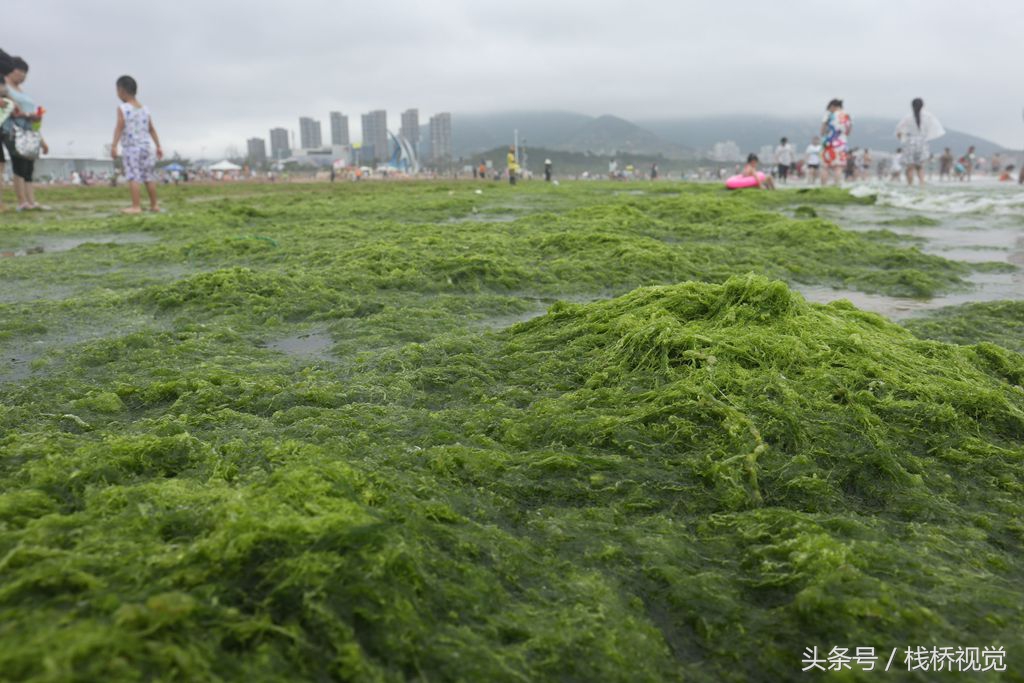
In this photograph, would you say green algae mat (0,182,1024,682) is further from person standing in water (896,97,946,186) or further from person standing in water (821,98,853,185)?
person standing in water (896,97,946,186)

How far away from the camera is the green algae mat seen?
1.31 metres

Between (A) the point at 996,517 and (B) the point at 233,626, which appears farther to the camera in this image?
(A) the point at 996,517

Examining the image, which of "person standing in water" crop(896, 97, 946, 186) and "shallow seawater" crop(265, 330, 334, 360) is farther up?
"person standing in water" crop(896, 97, 946, 186)

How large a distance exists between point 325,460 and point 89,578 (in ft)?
2.54

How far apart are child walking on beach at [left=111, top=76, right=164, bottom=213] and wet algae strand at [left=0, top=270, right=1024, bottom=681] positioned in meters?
7.89

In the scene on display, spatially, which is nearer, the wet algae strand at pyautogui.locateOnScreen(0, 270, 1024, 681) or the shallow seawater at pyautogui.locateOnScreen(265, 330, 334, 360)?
the wet algae strand at pyautogui.locateOnScreen(0, 270, 1024, 681)

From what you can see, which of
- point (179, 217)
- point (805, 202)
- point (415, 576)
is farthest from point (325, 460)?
point (805, 202)

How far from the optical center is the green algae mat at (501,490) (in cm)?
131

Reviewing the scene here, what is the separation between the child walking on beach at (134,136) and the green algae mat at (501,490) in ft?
20.5

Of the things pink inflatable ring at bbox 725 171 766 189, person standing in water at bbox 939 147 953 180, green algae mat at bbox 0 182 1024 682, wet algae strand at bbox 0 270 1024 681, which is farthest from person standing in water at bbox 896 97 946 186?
wet algae strand at bbox 0 270 1024 681

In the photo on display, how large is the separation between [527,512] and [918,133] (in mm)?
19833

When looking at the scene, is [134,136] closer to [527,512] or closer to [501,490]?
[501,490]

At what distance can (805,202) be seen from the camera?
1365 centimetres

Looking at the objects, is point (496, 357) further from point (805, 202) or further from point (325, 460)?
point (805, 202)
